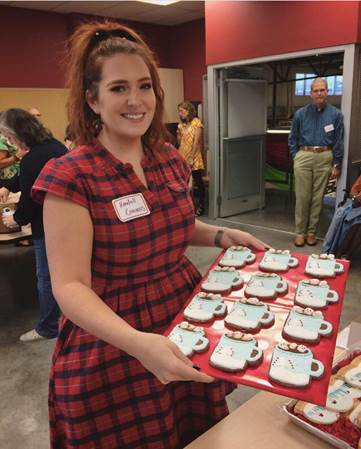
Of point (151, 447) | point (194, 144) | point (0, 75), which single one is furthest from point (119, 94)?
point (0, 75)

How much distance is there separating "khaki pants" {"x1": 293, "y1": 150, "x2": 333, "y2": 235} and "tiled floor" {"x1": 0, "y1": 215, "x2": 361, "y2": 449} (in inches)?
35.5

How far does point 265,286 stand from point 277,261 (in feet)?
0.49

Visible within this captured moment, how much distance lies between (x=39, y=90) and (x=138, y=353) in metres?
6.29

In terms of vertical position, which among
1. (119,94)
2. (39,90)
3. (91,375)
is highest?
(39,90)

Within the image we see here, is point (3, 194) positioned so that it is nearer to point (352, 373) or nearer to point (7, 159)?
point (7, 159)

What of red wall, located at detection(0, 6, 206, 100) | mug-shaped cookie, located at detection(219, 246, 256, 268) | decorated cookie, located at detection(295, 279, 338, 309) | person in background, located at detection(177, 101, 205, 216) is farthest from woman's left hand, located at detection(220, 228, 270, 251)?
red wall, located at detection(0, 6, 206, 100)

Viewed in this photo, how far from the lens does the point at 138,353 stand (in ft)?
2.55

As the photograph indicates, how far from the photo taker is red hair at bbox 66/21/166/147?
98 cm

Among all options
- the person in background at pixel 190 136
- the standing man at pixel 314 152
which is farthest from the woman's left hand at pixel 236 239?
the person in background at pixel 190 136

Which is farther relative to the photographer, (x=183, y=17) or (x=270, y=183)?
(x=270, y=183)

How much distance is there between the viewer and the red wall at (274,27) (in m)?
3.72

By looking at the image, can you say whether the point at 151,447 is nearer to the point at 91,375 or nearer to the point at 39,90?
the point at 91,375

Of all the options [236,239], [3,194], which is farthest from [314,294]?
[3,194]

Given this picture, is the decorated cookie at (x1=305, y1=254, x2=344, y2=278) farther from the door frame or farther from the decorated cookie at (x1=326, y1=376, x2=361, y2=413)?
the door frame
